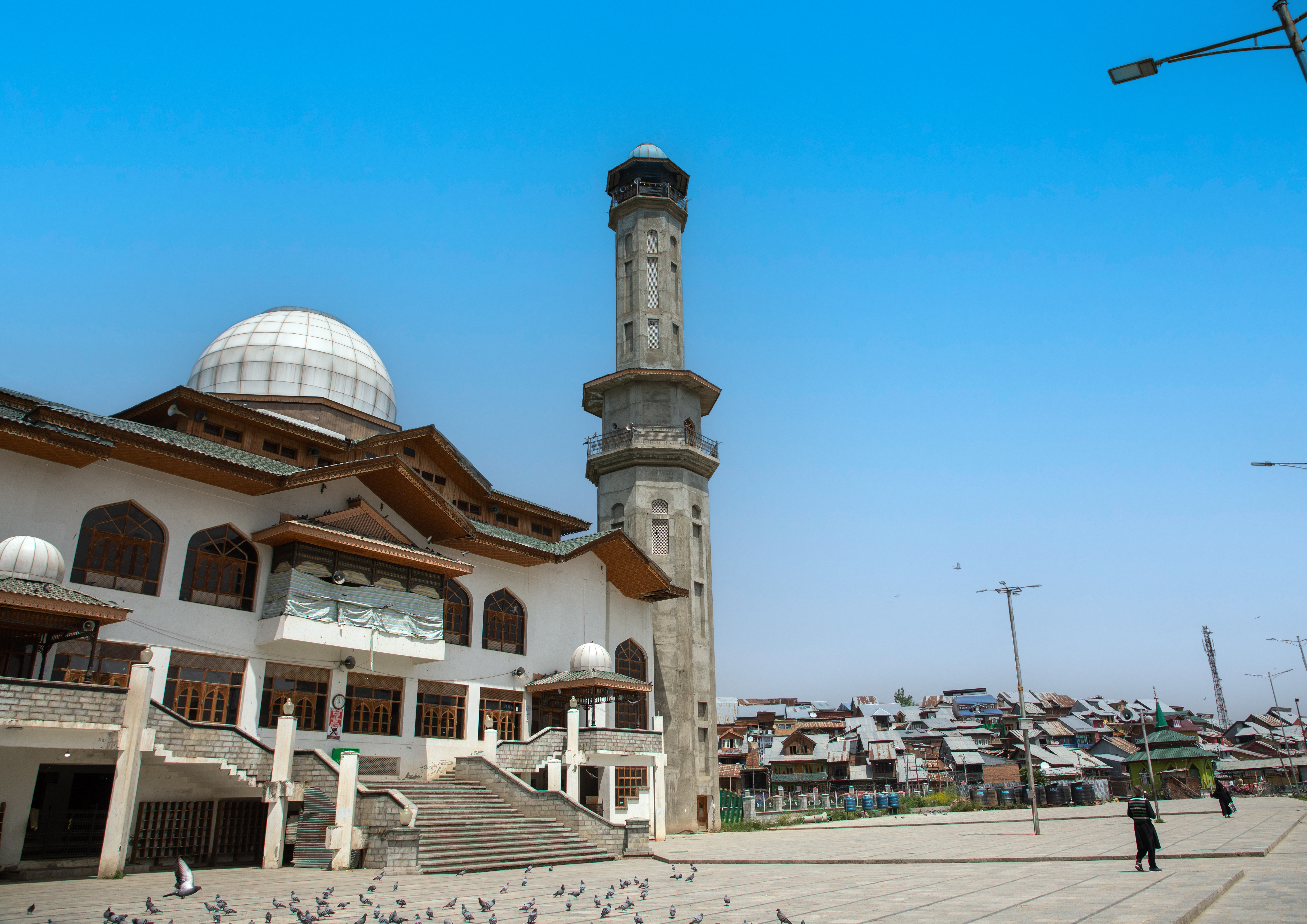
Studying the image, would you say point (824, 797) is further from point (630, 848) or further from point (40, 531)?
point (40, 531)

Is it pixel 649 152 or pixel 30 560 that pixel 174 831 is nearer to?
pixel 30 560

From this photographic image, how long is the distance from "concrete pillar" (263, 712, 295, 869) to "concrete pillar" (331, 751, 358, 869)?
46.4 inches

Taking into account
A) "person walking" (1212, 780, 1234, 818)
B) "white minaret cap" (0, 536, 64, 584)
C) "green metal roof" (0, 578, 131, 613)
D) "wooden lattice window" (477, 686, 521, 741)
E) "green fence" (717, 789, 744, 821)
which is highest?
"white minaret cap" (0, 536, 64, 584)

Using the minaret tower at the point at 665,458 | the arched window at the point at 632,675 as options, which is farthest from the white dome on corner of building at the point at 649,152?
the arched window at the point at 632,675

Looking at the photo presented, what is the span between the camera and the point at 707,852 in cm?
2300

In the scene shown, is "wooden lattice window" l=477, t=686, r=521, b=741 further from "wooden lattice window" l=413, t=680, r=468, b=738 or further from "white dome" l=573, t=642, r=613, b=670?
"white dome" l=573, t=642, r=613, b=670

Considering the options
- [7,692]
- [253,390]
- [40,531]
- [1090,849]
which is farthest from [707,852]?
[253,390]

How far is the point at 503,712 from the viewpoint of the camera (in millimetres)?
29453

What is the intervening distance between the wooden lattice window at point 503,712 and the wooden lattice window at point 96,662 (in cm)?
1055

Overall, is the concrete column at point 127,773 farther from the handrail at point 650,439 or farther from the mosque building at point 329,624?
the handrail at point 650,439

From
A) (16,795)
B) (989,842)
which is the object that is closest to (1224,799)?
(989,842)

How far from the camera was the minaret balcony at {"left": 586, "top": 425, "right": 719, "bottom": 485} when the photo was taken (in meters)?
37.8

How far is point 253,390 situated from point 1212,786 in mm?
64694

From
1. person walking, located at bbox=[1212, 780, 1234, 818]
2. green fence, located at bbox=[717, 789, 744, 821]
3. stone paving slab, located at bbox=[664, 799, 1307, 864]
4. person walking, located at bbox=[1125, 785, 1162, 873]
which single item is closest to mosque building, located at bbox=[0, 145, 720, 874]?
stone paving slab, located at bbox=[664, 799, 1307, 864]
